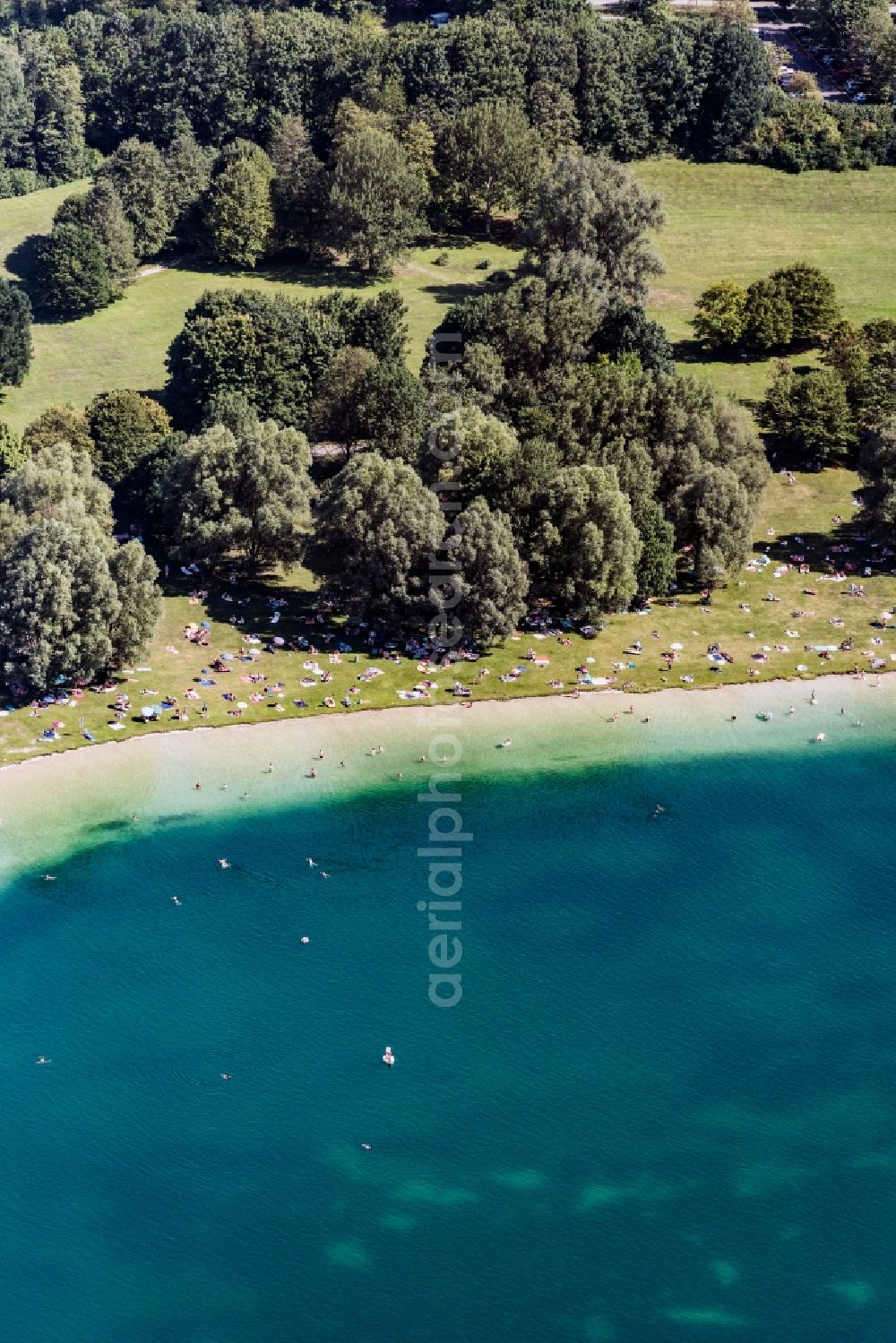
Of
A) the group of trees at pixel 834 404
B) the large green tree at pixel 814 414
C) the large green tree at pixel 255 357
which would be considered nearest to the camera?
the large green tree at pixel 814 414

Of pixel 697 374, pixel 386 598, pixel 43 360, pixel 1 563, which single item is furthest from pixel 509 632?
pixel 43 360

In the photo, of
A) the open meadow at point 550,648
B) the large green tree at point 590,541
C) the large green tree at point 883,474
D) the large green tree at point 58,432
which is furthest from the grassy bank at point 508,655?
the large green tree at point 58,432

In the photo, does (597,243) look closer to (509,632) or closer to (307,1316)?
(509,632)

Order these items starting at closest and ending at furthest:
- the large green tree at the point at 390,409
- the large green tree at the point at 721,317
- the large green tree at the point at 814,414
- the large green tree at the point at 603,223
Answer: the large green tree at the point at 390,409, the large green tree at the point at 814,414, the large green tree at the point at 721,317, the large green tree at the point at 603,223

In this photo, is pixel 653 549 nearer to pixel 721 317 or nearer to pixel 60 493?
pixel 60 493

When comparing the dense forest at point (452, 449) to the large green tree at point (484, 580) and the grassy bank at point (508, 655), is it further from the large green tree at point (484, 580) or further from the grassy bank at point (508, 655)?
the grassy bank at point (508, 655)

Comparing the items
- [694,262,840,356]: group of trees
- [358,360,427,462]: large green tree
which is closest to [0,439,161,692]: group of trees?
[358,360,427,462]: large green tree
